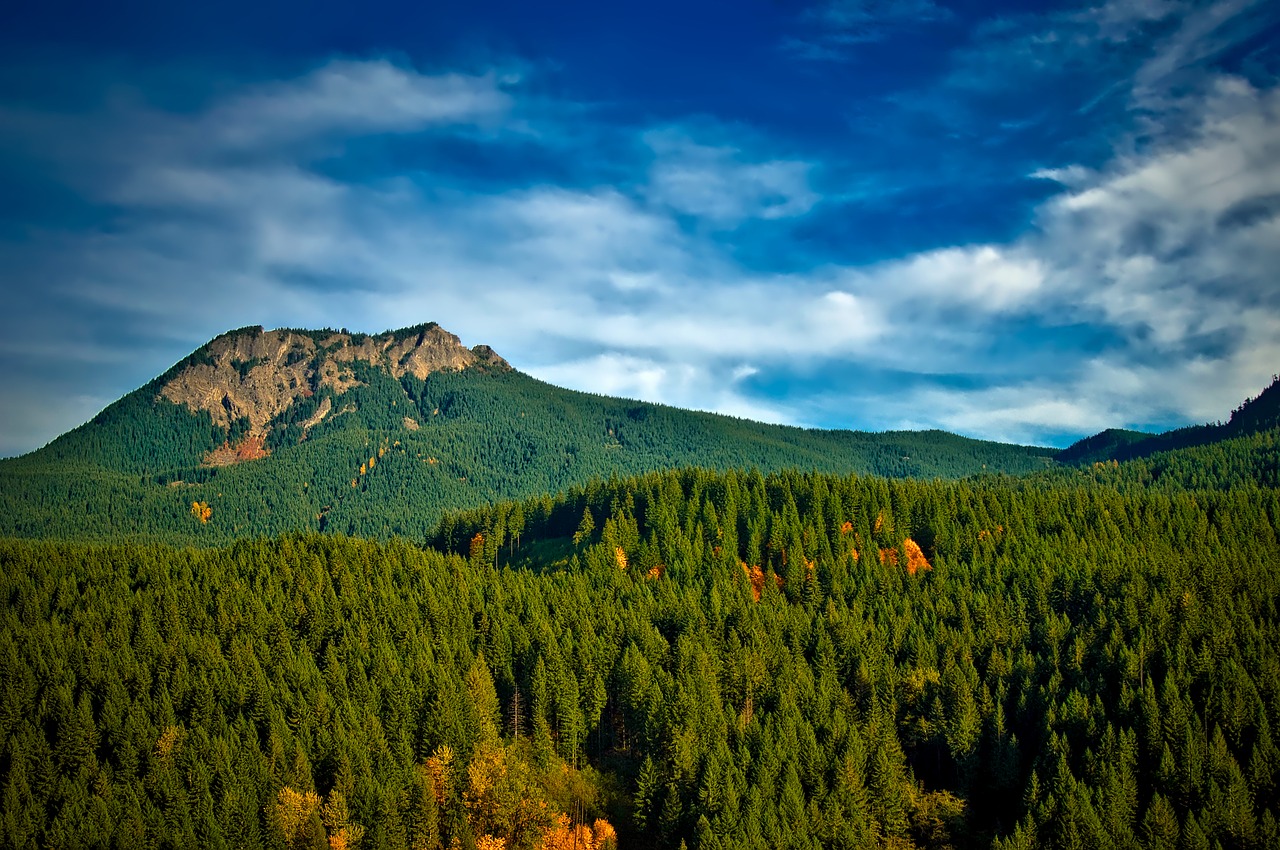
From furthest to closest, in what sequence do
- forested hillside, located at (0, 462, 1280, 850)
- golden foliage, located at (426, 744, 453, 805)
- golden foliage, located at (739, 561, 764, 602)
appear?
golden foliage, located at (739, 561, 764, 602) < golden foliage, located at (426, 744, 453, 805) < forested hillside, located at (0, 462, 1280, 850)

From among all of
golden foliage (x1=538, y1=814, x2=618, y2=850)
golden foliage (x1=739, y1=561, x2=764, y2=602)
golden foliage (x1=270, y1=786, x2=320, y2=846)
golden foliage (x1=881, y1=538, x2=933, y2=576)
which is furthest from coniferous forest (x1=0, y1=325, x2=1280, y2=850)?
golden foliage (x1=739, y1=561, x2=764, y2=602)

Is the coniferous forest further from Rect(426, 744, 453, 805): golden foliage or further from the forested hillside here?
the forested hillside

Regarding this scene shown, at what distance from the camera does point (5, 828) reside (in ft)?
279

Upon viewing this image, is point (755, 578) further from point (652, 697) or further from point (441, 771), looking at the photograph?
point (441, 771)


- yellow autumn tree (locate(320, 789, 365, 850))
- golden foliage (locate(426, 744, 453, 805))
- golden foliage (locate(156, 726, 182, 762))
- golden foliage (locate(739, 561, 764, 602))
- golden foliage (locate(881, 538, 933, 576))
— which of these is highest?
golden foliage (locate(881, 538, 933, 576))

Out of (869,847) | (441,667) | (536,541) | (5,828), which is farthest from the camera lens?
(536,541)

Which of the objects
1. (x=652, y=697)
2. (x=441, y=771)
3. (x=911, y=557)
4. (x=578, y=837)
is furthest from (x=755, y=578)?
(x=441, y=771)

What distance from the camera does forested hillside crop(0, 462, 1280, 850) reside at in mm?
92000

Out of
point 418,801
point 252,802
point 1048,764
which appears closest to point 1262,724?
point 1048,764

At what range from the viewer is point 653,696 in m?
111

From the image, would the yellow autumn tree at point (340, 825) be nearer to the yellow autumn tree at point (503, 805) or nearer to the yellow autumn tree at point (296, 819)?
the yellow autumn tree at point (296, 819)

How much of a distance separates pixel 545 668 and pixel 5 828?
59.4 metres

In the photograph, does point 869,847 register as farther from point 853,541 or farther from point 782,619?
point 853,541

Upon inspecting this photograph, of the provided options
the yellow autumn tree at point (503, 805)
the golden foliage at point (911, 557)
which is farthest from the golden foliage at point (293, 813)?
the golden foliage at point (911, 557)
